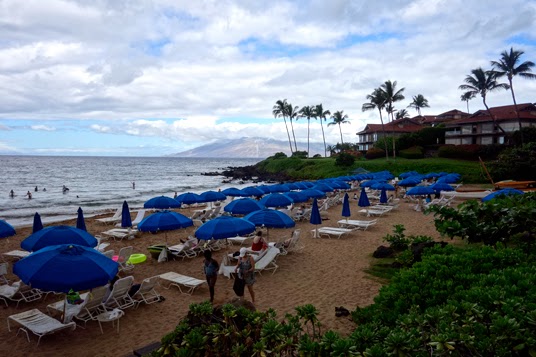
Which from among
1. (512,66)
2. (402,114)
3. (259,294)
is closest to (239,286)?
(259,294)

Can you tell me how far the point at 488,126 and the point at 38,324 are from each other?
5587cm

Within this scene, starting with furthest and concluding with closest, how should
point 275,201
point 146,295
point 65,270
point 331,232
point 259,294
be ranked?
point 275,201 < point 331,232 < point 259,294 < point 146,295 < point 65,270

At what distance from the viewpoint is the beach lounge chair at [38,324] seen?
693cm

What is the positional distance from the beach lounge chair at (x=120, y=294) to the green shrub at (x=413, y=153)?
49776 millimetres

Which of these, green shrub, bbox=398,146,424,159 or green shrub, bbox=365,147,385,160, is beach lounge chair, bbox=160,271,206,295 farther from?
green shrub, bbox=365,147,385,160

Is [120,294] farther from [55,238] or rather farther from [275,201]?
[275,201]

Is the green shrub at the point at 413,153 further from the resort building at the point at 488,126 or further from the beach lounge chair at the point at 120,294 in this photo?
the beach lounge chair at the point at 120,294

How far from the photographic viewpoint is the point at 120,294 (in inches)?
326

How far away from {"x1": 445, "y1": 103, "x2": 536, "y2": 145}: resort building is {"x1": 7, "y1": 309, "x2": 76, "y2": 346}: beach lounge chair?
51572 mm

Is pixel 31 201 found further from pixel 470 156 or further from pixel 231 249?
pixel 470 156

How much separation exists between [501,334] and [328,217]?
1798cm

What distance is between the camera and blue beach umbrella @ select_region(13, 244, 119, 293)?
6.38m

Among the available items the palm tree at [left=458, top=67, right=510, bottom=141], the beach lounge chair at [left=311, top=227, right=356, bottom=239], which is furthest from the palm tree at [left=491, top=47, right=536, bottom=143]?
the beach lounge chair at [left=311, top=227, right=356, bottom=239]

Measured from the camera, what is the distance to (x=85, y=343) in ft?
23.2
